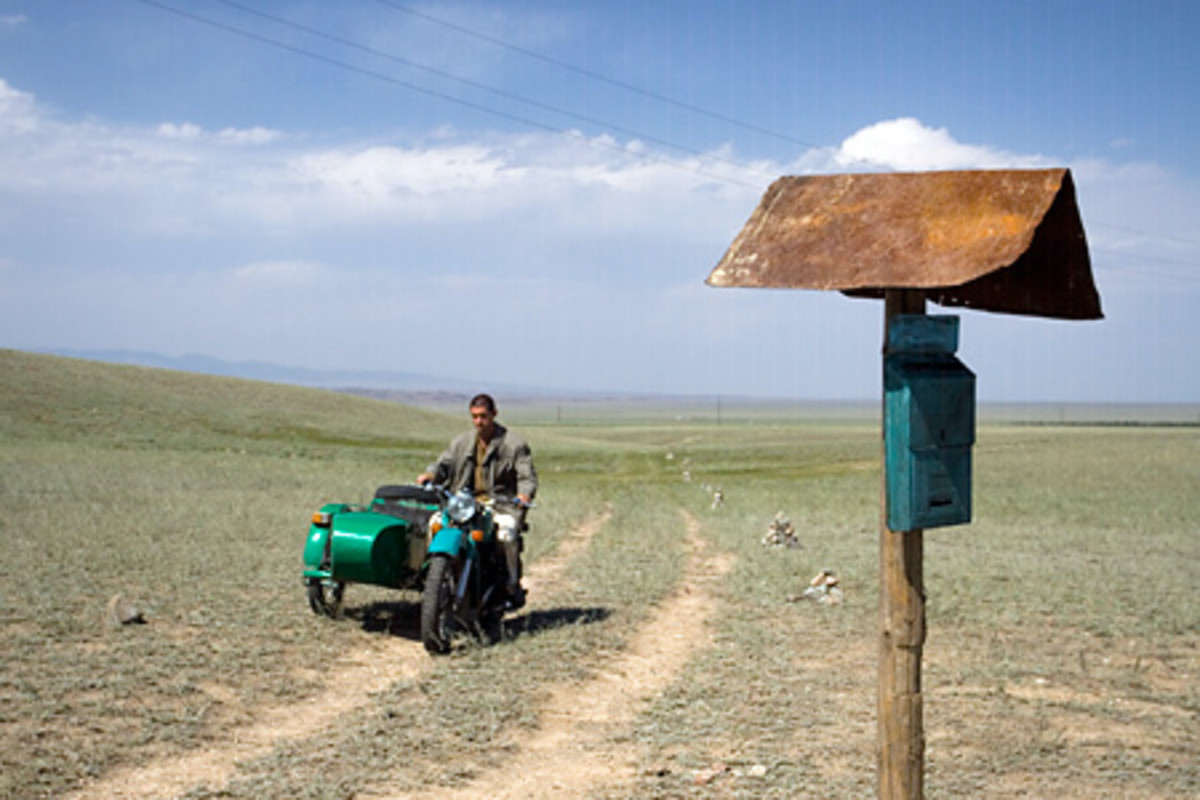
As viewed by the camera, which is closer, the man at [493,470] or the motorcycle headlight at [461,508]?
the motorcycle headlight at [461,508]

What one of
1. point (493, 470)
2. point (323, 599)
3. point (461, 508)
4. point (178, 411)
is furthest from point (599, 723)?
point (178, 411)

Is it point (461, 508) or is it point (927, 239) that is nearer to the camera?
point (927, 239)

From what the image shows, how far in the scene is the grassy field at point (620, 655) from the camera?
6.75 m

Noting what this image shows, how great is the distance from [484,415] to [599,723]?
3642 millimetres

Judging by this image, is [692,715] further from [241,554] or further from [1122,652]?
[241,554]

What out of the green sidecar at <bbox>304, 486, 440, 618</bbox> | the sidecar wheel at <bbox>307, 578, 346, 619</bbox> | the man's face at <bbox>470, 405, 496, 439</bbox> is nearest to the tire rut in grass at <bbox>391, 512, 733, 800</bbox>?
the green sidecar at <bbox>304, 486, 440, 618</bbox>

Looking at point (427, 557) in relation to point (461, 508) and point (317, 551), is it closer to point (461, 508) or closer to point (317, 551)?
point (461, 508)

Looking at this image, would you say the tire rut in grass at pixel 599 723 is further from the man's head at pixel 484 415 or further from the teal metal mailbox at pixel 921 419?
the teal metal mailbox at pixel 921 419

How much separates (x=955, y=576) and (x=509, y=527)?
25.6 feet

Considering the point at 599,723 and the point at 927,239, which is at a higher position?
A: the point at 927,239

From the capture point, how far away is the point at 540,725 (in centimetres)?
771

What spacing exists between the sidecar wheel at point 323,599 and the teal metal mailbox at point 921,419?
23.2 ft

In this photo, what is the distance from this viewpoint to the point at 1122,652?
428 inches

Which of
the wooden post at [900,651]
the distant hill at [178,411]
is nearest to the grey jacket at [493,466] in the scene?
the wooden post at [900,651]
